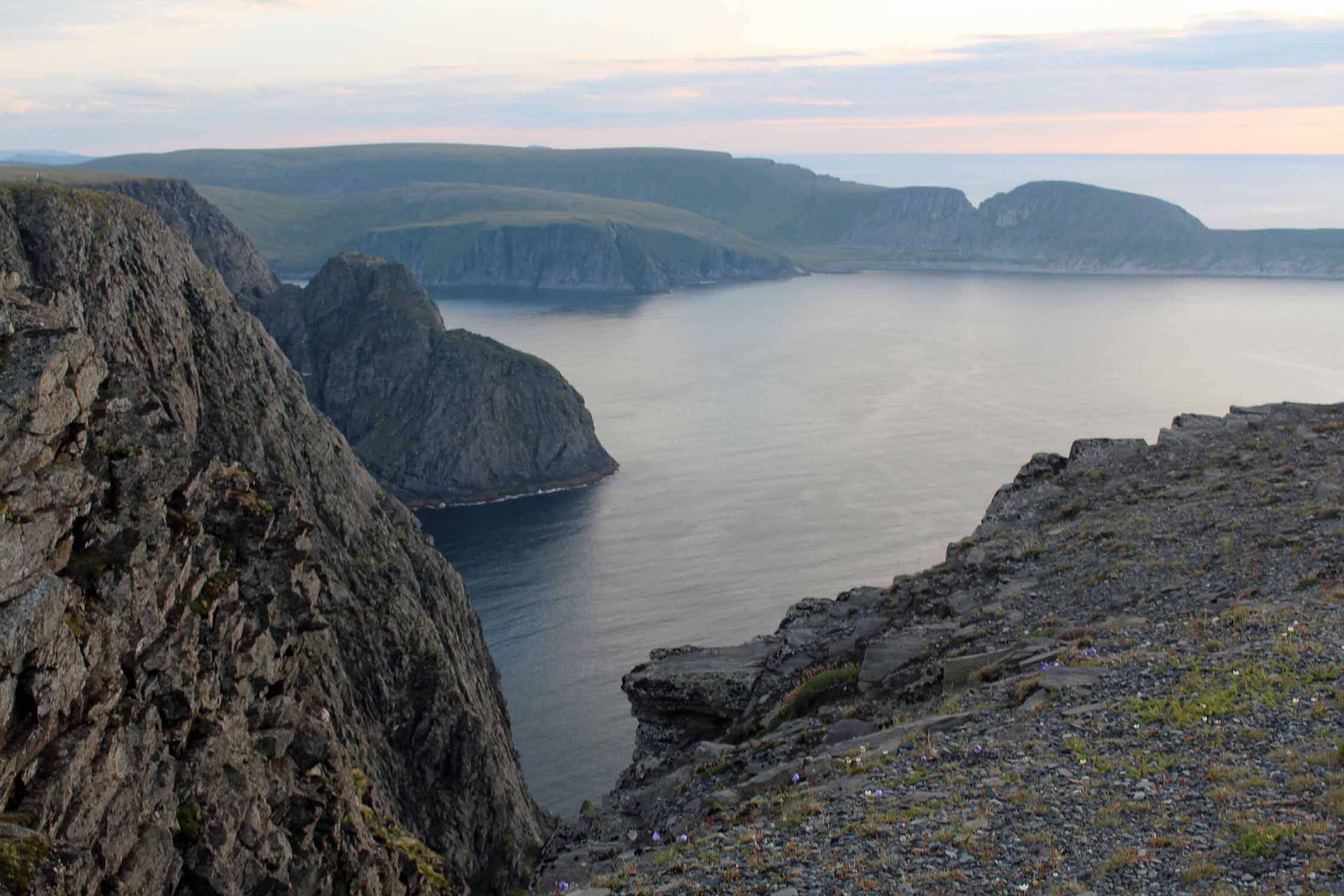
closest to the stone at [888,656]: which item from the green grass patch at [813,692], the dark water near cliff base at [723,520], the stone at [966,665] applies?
the green grass patch at [813,692]

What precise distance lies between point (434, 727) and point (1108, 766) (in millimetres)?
51314

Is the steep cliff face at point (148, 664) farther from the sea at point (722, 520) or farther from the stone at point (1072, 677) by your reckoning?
the sea at point (722, 520)

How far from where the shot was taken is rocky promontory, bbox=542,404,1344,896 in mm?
17562

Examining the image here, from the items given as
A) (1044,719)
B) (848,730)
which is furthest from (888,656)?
(1044,719)

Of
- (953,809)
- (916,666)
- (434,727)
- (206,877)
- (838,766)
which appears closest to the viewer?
(953,809)

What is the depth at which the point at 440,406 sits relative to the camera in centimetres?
18012

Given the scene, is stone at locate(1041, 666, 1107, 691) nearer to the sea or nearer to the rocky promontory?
the rocky promontory

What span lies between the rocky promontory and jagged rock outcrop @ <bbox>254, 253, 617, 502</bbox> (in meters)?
125

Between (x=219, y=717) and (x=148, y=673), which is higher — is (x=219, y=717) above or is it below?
below

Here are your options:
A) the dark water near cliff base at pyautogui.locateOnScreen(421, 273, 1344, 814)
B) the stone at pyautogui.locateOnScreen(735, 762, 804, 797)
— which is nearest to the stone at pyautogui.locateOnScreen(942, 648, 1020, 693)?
the stone at pyautogui.locateOnScreen(735, 762, 804, 797)

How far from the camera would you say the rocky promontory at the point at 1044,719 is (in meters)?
17.6

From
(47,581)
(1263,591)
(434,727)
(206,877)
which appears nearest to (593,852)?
(206,877)

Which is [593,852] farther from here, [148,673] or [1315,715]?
[1315,715]

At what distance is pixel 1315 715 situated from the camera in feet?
67.0
